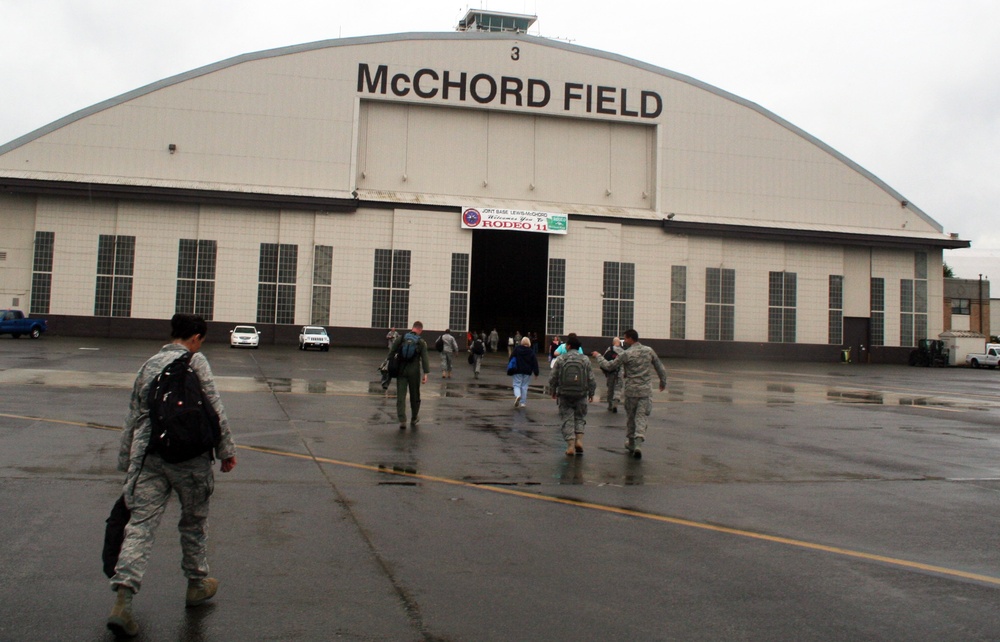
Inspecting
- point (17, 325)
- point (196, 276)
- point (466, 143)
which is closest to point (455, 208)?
point (466, 143)

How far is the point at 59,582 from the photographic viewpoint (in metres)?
5.57

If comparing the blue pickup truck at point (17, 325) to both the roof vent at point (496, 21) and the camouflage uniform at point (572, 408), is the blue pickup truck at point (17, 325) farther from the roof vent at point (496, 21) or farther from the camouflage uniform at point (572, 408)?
the roof vent at point (496, 21)

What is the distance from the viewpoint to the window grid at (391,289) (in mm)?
47906

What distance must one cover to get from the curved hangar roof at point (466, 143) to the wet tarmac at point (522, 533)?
34068 mm

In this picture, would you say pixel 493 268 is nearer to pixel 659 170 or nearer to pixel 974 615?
pixel 659 170

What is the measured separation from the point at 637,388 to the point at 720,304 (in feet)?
137

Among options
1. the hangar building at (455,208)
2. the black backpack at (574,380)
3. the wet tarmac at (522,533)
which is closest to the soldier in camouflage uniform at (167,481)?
the wet tarmac at (522,533)

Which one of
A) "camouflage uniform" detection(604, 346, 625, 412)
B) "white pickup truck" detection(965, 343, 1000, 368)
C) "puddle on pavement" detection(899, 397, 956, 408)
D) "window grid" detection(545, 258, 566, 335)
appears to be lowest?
"puddle on pavement" detection(899, 397, 956, 408)

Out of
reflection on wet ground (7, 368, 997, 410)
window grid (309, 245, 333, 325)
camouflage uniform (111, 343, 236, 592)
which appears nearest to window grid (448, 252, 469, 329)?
window grid (309, 245, 333, 325)

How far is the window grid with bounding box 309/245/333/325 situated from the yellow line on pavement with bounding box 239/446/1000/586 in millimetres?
36922

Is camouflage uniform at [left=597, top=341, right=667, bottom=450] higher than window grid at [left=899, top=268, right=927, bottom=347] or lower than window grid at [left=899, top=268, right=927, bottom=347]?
lower

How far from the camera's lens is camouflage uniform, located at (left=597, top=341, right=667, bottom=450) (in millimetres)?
12078

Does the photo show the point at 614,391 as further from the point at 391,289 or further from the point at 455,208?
the point at 455,208

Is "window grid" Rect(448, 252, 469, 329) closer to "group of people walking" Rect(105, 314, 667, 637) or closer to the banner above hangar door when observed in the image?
the banner above hangar door
